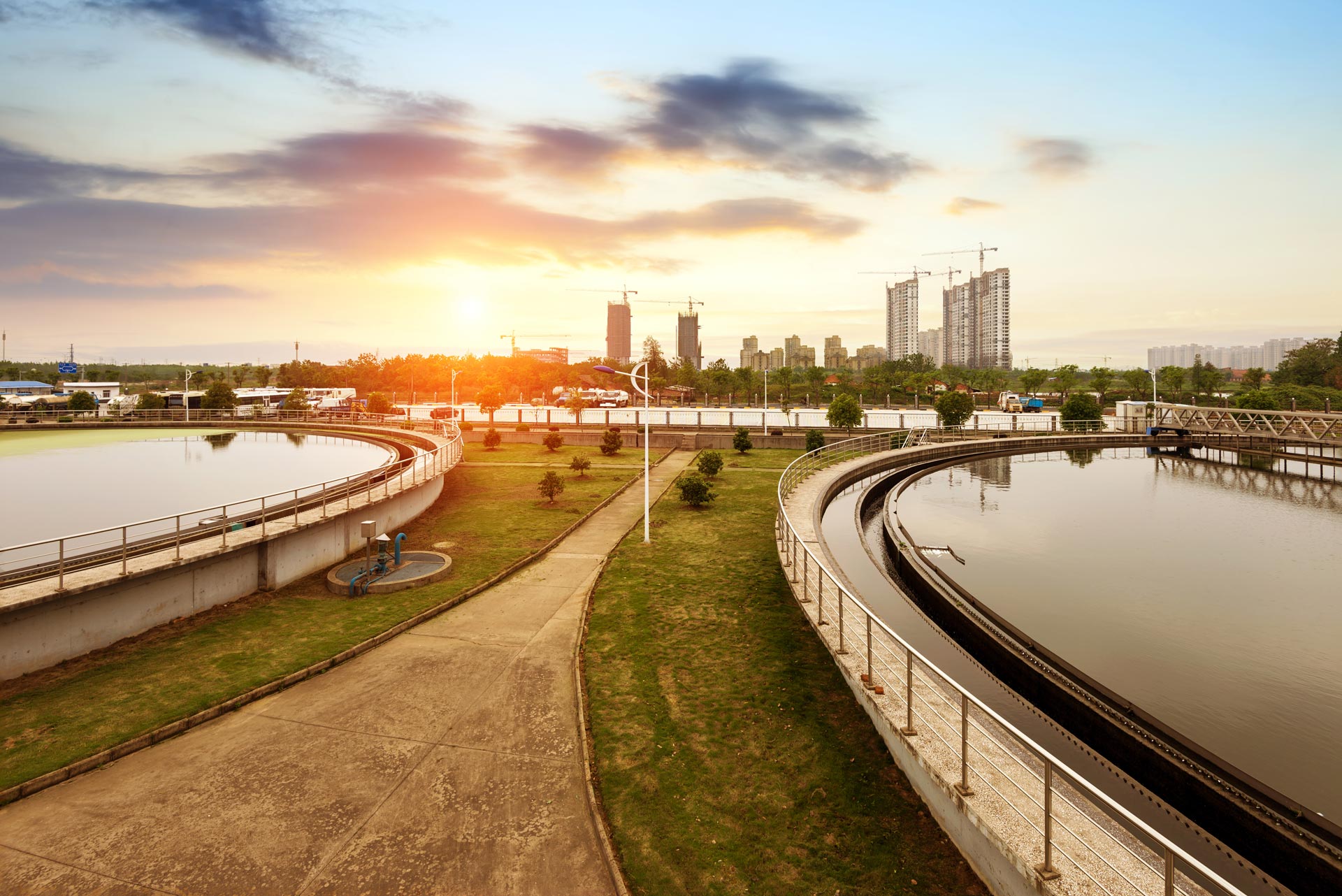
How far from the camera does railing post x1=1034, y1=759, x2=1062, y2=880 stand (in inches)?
209

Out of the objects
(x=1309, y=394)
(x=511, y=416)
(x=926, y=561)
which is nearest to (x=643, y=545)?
(x=926, y=561)

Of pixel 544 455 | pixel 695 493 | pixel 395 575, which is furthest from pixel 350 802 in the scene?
pixel 544 455

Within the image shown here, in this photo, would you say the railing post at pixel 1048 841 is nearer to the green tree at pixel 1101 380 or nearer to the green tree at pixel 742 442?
the green tree at pixel 742 442

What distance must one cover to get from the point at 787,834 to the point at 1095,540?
1970cm

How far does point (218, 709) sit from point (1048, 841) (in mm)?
10993

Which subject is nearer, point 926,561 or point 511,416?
point 926,561

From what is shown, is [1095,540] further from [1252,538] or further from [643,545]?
[643,545]

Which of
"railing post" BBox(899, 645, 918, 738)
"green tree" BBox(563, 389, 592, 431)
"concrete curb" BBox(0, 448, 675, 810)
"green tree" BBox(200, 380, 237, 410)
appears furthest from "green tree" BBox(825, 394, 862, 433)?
"green tree" BBox(200, 380, 237, 410)

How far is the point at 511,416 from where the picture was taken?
236 feet

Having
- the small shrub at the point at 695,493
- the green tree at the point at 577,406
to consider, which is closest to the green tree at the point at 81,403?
the green tree at the point at 577,406

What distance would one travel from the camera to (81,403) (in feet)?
197

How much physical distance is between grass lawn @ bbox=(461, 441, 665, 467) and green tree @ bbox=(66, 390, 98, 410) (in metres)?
43.4

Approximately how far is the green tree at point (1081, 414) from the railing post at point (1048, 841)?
5841 cm

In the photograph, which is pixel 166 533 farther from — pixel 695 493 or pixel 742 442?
pixel 742 442
